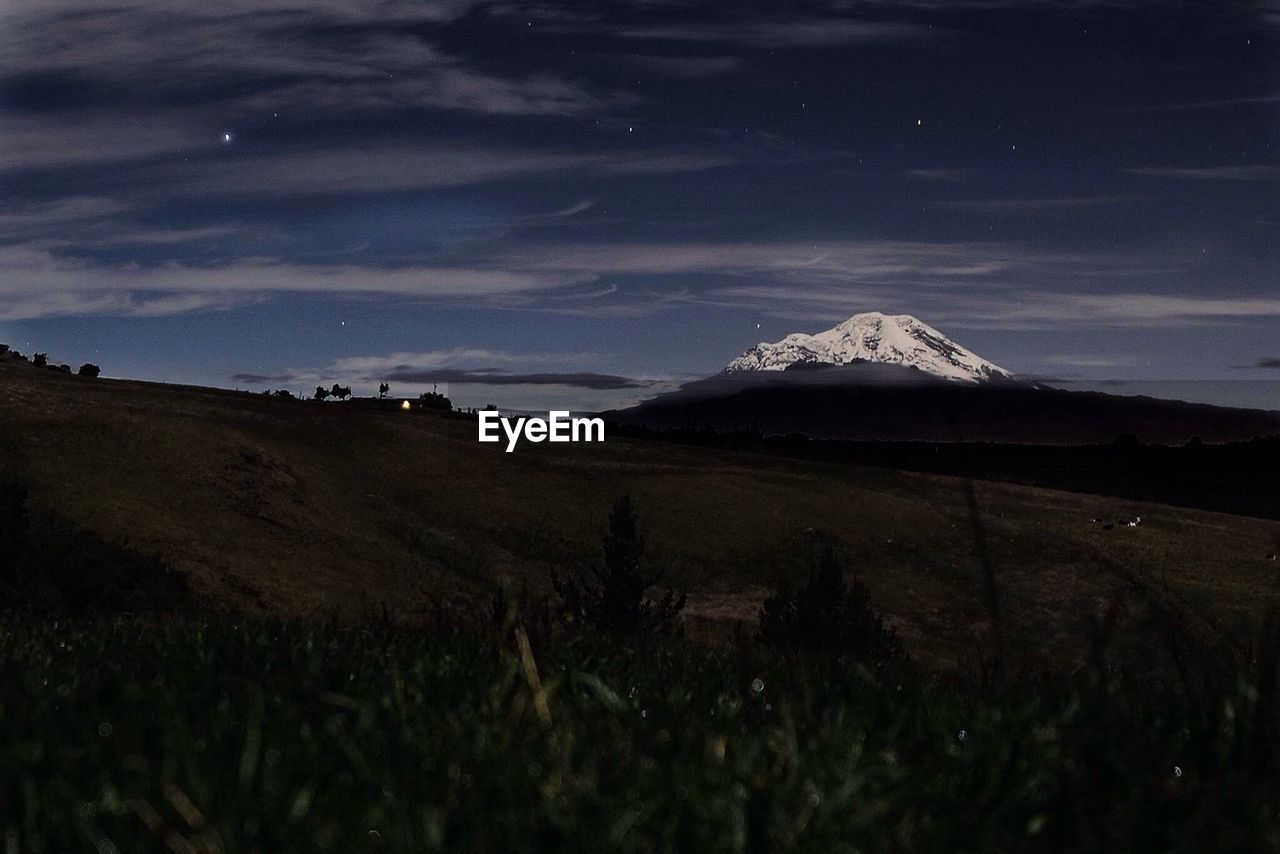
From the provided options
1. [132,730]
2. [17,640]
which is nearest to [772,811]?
[132,730]

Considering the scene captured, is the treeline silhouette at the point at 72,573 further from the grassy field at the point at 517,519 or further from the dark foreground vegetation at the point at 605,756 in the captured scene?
the dark foreground vegetation at the point at 605,756

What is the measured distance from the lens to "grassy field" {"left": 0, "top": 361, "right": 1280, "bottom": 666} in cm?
4241

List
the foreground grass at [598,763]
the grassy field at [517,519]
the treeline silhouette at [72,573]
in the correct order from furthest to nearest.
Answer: the grassy field at [517,519] → the treeline silhouette at [72,573] → the foreground grass at [598,763]

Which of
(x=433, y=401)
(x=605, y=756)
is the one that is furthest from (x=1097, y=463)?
(x=605, y=756)

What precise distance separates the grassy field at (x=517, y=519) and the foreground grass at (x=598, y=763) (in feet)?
99.3

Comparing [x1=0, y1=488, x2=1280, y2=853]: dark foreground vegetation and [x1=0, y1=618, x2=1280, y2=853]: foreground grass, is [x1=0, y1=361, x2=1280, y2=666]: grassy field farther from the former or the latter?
[x1=0, y1=618, x2=1280, y2=853]: foreground grass

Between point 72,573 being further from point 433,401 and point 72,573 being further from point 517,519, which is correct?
point 433,401

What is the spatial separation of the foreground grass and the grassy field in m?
30.3

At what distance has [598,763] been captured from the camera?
3689 millimetres

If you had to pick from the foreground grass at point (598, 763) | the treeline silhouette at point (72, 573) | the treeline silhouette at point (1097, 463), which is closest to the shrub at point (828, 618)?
the treeline silhouette at point (72, 573)

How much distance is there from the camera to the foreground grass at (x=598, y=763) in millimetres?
3104

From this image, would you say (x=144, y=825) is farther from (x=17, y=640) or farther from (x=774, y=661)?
(x=17, y=640)

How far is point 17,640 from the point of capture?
7238 millimetres

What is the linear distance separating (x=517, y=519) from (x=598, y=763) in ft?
173
